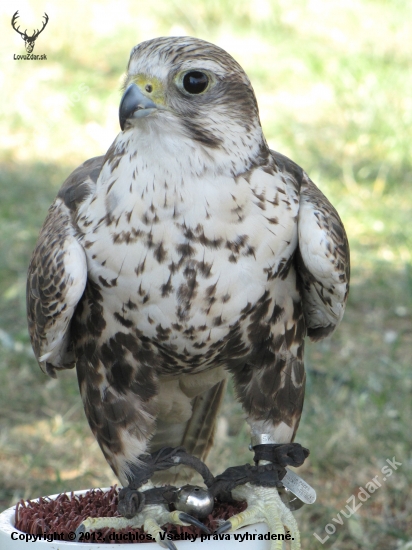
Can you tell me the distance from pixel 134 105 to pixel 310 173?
4.67 metres

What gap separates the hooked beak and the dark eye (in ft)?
0.38

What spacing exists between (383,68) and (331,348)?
4.26 m

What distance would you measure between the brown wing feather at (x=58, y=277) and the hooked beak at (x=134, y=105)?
1.36 ft

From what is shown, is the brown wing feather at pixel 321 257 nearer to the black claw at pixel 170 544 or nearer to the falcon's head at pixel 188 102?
the falcon's head at pixel 188 102

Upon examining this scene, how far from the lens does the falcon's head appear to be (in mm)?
2307

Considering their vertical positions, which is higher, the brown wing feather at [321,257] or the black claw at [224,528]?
the brown wing feather at [321,257]

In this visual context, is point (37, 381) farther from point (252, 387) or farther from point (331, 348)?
point (252, 387)

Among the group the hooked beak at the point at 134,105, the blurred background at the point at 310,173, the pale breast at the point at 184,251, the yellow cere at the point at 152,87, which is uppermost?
the yellow cere at the point at 152,87

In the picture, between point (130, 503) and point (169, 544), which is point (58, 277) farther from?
point (169, 544)

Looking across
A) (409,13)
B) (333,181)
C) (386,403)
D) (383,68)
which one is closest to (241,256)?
(386,403)

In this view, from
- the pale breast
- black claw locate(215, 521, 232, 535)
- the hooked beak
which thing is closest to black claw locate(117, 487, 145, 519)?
Answer: black claw locate(215, 521, 232, 535)

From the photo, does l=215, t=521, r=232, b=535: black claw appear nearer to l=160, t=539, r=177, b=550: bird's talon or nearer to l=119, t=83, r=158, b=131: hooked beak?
l=160, t=539, r=177, b=550: bird's talon

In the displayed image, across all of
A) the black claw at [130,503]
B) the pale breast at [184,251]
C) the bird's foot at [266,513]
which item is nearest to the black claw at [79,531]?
the black claw at [130,503]

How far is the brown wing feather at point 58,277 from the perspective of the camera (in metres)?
2.46
